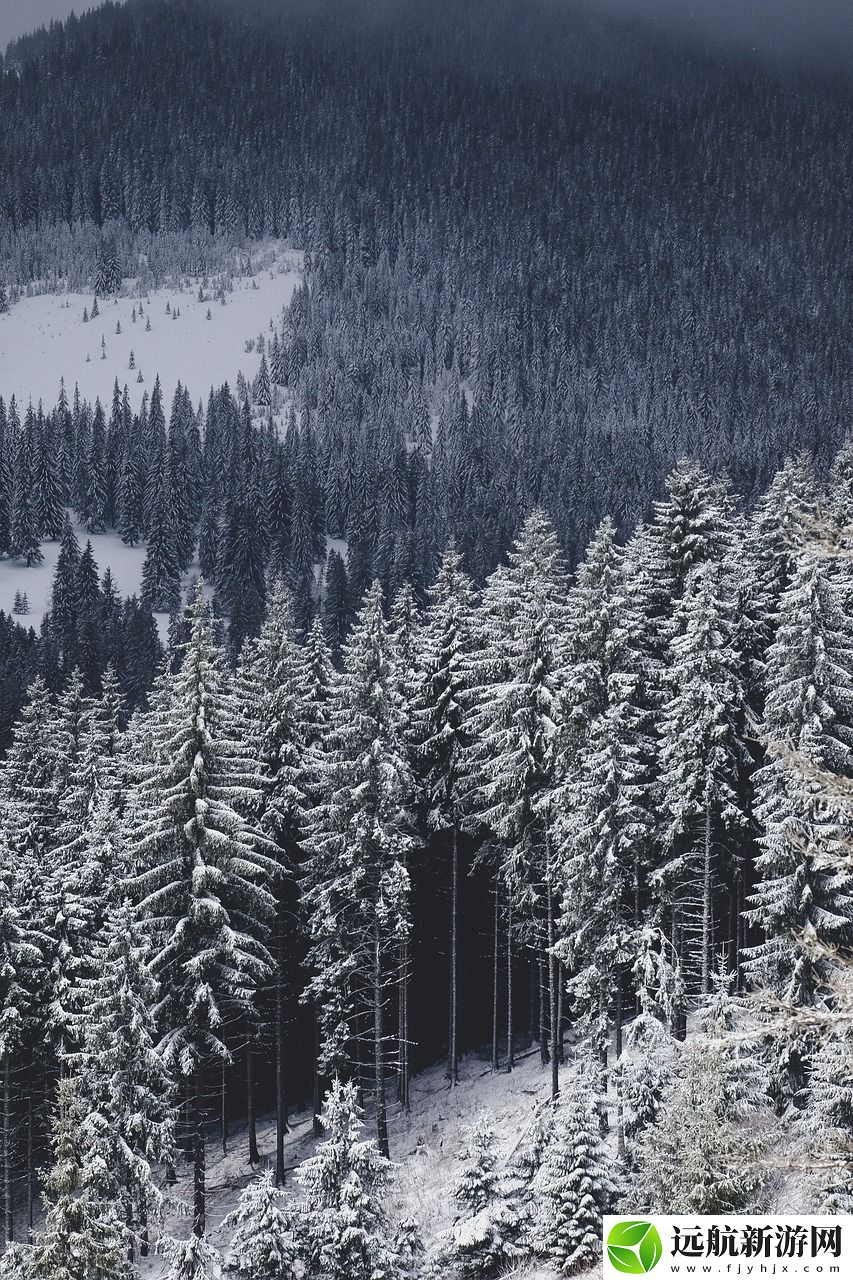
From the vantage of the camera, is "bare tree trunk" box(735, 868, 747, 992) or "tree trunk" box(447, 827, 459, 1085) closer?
"bare tree trunk" box(735, 868, 747, 992)

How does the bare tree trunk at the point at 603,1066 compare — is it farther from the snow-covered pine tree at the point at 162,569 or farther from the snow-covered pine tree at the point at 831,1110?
the snow-covered pine tree at the point at 162,569

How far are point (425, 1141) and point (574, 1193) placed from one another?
41.0 ft

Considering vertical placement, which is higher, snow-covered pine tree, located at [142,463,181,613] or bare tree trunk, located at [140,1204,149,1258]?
snow-covered pine tree, located at [142,463,181,613]

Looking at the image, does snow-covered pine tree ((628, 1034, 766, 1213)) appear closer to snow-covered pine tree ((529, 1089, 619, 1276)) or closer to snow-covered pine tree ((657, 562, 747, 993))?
snow-covered pine tree ((529, 1089, 619, 1276))

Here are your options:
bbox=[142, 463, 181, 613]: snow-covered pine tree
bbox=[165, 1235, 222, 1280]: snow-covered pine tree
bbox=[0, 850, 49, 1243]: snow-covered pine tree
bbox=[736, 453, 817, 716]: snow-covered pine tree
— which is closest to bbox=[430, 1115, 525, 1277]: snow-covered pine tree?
bbox=[165, 1235, 222, 1280]: snow-covered pine tree

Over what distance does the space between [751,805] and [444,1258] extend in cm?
1462

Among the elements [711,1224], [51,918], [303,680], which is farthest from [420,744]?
[711,1224]

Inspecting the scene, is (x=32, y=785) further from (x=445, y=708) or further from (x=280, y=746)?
(x=445, y=708)

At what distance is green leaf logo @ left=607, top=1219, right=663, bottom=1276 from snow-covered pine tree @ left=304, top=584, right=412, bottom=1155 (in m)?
17.4

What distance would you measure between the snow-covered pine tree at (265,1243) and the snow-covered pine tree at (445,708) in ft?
43.6

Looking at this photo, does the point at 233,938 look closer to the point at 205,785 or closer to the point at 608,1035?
the point at 205,785

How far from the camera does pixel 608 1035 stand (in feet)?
95.0

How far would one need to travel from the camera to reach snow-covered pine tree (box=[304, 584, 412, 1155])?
1125 inches

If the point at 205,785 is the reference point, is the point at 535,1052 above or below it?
below
